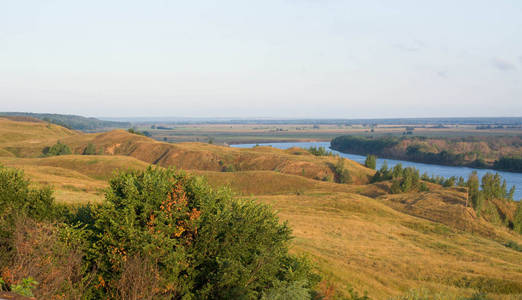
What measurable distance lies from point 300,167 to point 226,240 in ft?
317

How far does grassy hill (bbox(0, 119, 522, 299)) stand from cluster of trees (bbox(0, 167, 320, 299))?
285 cm

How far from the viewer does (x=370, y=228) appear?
44.8 metres

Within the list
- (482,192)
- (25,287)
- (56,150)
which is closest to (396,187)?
(482,192)

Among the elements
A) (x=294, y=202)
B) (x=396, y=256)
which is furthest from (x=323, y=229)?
(x=294, y=202)

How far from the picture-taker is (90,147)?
121m

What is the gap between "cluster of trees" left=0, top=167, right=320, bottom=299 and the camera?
43.1 feet

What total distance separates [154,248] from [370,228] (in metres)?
35.2

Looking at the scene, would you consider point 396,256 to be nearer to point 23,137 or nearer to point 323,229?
point 323,229

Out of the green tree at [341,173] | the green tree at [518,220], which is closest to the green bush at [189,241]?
the green tree at [518,220]

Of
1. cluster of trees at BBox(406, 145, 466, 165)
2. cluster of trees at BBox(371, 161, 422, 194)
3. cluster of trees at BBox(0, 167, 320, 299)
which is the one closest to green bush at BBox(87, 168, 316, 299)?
cluster of trees at BBox(0, 167, 320, 299)

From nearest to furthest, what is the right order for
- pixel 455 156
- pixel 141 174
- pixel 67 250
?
1. pixel 67 250
2. pixel 141 174
3. pixel 455 156

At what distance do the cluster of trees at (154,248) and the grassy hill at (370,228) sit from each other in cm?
285

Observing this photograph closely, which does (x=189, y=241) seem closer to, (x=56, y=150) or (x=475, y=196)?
(x=475, y=196)

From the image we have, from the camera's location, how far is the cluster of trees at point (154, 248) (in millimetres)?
13133
